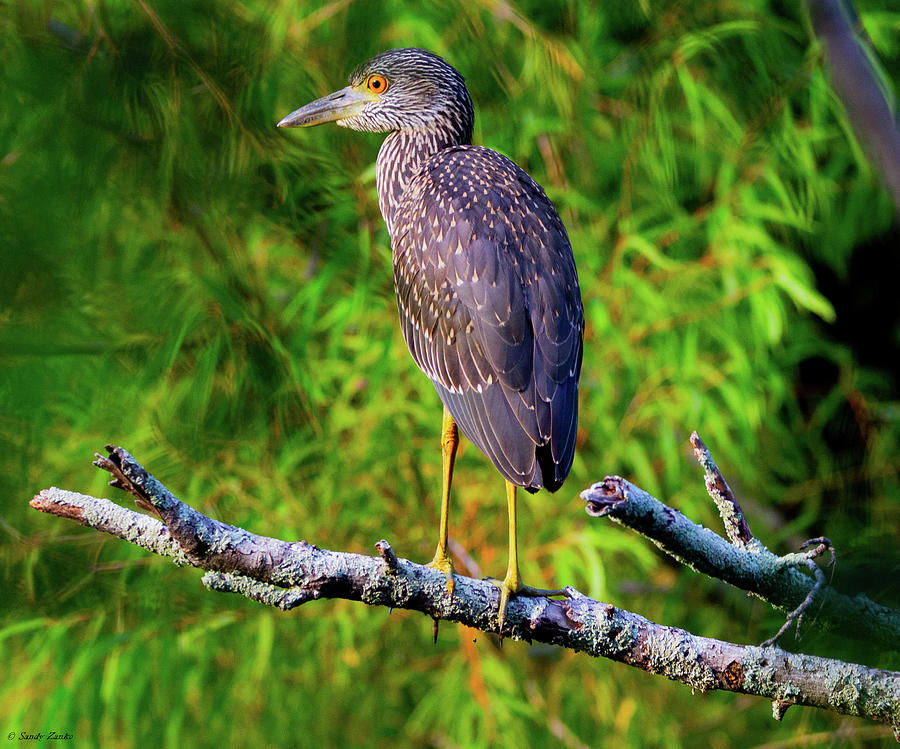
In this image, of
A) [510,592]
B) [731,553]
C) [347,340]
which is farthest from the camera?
[347,340]

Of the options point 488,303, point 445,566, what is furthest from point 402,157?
point 445,566

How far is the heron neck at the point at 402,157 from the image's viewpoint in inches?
69.3

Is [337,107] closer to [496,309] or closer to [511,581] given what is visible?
[496,309]

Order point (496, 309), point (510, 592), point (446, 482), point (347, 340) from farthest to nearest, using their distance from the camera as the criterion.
Result: point (347, 340) < point (446, 482) < point (496, 309) < point (510, 592)

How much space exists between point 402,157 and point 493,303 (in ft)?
1.65

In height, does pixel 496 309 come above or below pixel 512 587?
above

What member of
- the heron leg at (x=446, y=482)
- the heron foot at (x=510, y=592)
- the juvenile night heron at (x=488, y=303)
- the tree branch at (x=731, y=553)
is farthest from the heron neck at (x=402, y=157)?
the tree branch at (x=731, y=553)

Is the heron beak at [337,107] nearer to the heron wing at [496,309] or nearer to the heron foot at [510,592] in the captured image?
the heron wing at [496,309]

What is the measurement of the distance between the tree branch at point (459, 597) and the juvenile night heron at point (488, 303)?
0.05 meters

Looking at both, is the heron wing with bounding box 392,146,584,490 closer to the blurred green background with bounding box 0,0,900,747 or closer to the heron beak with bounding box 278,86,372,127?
the heron beak with bounding box 278,86,372,127

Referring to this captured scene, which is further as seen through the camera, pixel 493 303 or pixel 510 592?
pixel 493 303

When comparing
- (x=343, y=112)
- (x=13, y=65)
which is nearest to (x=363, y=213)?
(x=343, y=112)

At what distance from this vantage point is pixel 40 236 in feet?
7.47

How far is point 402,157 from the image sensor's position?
178cm
